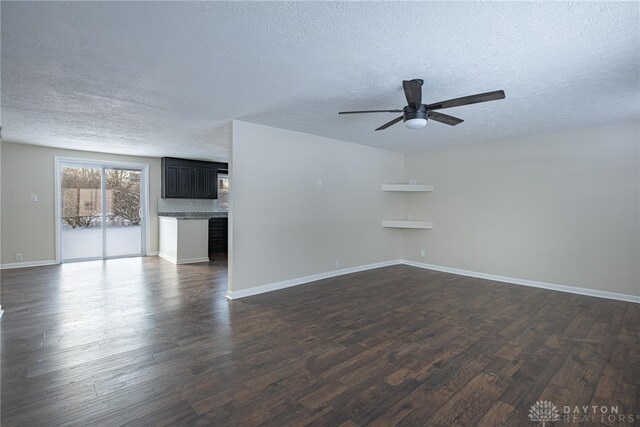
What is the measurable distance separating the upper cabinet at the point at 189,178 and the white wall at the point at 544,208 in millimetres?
4915

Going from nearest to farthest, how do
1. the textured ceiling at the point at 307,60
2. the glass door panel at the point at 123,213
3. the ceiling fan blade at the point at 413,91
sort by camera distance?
the textured ceiling at the point at 307,60 → the ceiling fan blade at the point at 413,91 → the glass door panel at the point at 123,213

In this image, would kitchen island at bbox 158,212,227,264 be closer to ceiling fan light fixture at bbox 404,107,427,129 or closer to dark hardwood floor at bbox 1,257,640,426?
dark hardwood floor at bbox 1,257,640,426

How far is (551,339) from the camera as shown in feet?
9.33

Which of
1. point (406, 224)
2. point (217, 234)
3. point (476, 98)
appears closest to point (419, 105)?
point (476, 98)

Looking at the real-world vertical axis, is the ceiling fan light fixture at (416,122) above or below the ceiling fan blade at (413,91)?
below

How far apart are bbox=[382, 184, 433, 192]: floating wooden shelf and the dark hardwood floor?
2166mm

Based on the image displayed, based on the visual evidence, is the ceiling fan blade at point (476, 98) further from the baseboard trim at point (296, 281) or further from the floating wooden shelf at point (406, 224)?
the floating wooden shelf at point (406, 224)

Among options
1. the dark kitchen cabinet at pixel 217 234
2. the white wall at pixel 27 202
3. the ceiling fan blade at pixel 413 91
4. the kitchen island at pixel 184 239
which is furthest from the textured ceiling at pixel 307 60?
the dark kitchen cabinet at pixel 217 234

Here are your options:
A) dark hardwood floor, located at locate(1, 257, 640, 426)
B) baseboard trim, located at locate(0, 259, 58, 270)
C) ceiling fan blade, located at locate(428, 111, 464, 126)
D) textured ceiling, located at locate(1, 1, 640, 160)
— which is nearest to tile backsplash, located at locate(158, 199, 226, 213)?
baseboard trim, located at locate(0, 259, 58, 270)

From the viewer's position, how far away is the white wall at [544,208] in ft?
13.3

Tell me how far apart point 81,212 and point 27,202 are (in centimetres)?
84

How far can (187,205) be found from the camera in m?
7.57

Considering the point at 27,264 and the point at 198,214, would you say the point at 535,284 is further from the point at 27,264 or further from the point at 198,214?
the point at 27,264

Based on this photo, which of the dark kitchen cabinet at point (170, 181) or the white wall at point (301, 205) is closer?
the white wall at point (301, 205)
